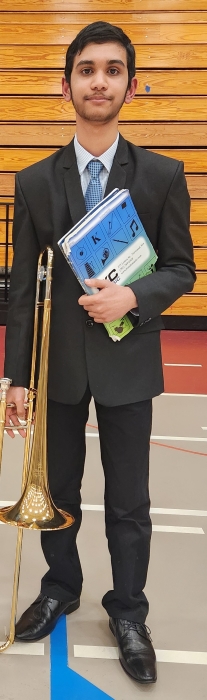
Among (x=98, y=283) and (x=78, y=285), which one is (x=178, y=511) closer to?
(x=78, y=285)

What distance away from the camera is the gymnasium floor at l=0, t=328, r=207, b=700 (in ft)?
6.09

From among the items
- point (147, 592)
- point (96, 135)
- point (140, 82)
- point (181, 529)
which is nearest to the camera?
point (96, 135)

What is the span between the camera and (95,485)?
10.6 feet

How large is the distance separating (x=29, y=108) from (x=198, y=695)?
253 inches

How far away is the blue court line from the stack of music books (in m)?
0.89

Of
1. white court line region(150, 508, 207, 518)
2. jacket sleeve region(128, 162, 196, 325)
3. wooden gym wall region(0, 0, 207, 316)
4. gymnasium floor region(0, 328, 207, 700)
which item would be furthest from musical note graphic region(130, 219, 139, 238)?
wooden gym wall region(0, 0, 207, 316)

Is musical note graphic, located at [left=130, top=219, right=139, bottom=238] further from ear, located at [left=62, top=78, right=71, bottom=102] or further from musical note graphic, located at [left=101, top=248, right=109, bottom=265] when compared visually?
ear, located at [left=62, top=78, right=71, bottom=102]

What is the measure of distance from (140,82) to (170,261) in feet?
19.3

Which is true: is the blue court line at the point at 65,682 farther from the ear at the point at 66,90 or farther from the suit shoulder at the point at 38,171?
the ear at the point at 66,90

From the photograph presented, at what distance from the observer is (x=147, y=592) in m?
2.38

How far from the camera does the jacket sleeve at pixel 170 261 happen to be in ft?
5.62

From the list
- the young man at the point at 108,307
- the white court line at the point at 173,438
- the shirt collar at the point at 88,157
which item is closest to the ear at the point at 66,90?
the young man at the point at 108,307

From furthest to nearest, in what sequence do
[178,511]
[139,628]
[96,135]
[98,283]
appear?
[178,511]
[139,628]
[96,135]
[98,283]

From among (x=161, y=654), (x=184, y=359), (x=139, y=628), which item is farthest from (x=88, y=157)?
(x=184, y=359)
